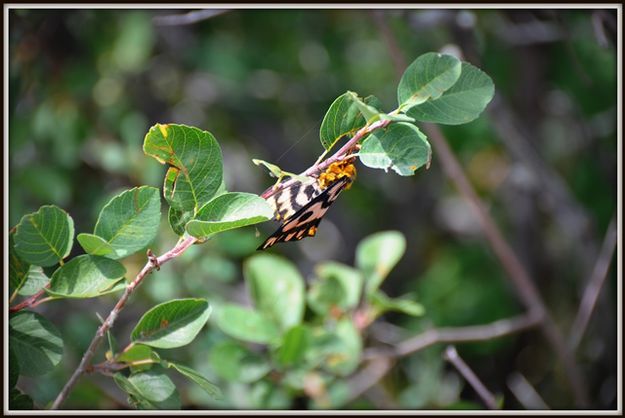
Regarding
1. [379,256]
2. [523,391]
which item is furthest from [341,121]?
[523,391]

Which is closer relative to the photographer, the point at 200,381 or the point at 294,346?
the point at 200,381

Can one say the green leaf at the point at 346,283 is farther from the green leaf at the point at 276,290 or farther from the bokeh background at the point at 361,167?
the bokeh background at the point at 361,167

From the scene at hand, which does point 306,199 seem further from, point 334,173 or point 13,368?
point 13,368

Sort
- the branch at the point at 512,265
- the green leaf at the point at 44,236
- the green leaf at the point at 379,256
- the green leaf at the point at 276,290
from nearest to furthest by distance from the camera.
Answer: the green leaf at the point at 44,236 → the green leaf at the point at 276,290 → the green leaf at the point at 379,256 → the branch at the point at 512,265

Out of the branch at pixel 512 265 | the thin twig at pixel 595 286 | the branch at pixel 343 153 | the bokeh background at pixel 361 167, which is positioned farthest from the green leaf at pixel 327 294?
the branch at pixel 343 153

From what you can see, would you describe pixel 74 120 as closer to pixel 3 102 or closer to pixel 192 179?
pixel 3 102

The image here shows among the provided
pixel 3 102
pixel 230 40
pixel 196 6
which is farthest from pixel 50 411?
pixel 230 40

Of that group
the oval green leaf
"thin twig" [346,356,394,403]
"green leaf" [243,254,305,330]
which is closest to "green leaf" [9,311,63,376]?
the oval green leaf
